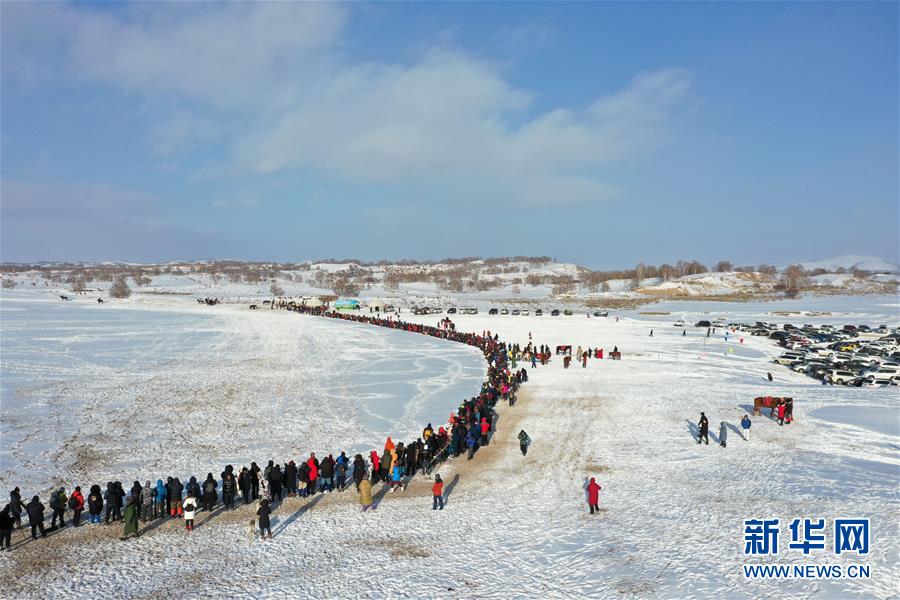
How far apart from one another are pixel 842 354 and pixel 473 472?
29.1 meters

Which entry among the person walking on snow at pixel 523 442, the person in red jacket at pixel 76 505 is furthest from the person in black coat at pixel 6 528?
the person walking on snow at pixel 523 442

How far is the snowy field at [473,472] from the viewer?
911 cm

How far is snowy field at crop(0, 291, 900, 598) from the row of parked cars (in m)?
1.53

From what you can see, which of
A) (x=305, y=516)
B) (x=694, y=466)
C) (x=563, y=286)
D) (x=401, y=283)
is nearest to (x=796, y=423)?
(x=694, y=466)

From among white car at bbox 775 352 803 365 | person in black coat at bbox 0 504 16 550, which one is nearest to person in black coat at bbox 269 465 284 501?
person in black coat at bbox 0 504 16 550

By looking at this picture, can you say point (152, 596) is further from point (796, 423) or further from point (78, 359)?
point (78, 359)

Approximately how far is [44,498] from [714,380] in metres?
25.4

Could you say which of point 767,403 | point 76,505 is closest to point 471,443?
point 76,505

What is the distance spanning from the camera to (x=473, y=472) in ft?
46.2

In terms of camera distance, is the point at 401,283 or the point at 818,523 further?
the point at 401,283

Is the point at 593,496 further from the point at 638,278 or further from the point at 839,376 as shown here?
the point at 638,278

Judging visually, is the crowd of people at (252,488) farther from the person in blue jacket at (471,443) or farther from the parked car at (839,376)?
the parked car at (839,376)

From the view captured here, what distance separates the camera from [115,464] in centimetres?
1462

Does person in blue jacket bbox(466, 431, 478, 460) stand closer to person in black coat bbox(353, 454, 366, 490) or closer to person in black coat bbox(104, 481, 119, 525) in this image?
person in black coat bbox(353, 454, 366, 490)
